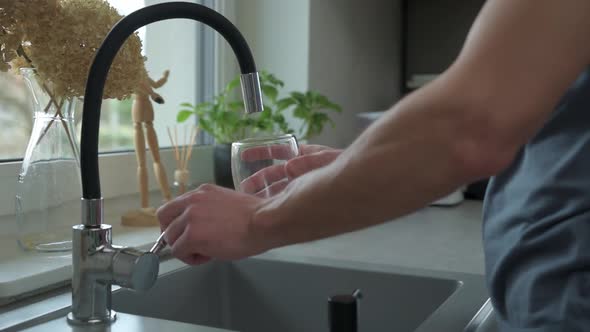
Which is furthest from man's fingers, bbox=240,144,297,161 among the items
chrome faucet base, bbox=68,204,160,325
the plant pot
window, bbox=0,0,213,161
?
the plant pot

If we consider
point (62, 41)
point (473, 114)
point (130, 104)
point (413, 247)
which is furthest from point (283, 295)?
point (473, 114)

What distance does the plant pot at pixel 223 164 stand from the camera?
1.45 metres

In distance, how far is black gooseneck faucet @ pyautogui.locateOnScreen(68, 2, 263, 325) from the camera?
667 mm

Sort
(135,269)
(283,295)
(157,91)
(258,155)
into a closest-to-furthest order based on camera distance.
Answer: (135,269)
(258,155)
(283,295)
(157,91)

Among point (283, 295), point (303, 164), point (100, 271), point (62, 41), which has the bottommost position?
point (283, 295)

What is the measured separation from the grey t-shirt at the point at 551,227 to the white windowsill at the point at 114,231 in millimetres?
533

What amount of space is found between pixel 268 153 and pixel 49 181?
325mm

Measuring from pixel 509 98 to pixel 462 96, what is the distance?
0.03m

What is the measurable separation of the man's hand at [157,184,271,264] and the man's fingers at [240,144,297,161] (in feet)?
0.71

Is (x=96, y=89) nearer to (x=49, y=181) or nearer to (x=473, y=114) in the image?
(x=49, y=181)

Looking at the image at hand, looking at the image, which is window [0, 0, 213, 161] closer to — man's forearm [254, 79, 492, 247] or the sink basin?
the sink basin

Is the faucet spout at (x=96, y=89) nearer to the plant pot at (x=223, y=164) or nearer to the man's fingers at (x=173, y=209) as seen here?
the man's fingers at (x=173, y=209)

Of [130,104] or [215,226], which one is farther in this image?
[130,104]

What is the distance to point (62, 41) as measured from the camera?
83cm
